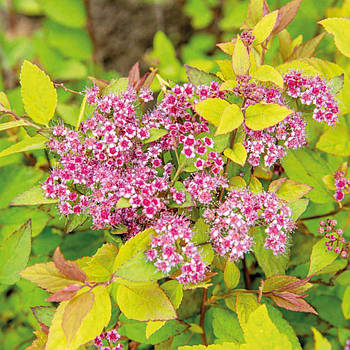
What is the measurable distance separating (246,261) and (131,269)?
0.53m

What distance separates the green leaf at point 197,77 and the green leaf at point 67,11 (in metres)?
1.18

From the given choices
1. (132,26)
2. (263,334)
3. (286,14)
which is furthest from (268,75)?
(132,26)

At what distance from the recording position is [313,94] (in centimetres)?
92

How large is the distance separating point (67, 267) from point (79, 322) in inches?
3.7

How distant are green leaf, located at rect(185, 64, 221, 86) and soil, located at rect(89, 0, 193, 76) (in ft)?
6.02

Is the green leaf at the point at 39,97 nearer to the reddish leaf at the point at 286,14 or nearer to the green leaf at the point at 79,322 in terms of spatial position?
the green leaf at the point at 79,322

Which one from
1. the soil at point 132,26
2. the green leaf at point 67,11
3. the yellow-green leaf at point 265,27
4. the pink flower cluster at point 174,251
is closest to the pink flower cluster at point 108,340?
the pink flower cluster at point 174,251

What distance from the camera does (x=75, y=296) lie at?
77 centimetres

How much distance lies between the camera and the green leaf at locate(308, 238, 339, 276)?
954 mm

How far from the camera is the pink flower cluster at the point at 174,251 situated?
77 centimetres

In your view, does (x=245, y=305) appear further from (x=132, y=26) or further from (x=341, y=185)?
(x=132, y=26)

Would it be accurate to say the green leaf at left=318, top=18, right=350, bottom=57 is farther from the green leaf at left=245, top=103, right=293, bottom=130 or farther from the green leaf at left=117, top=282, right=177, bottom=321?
the green leaf at left=117, top=282, right=177, bottom=321

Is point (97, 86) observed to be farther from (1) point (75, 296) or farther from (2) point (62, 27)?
(2) point (62, 27)

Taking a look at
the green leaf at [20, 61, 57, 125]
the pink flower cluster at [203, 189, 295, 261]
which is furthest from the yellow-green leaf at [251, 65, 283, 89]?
the green leaf at [20, 61, 57, 125]
